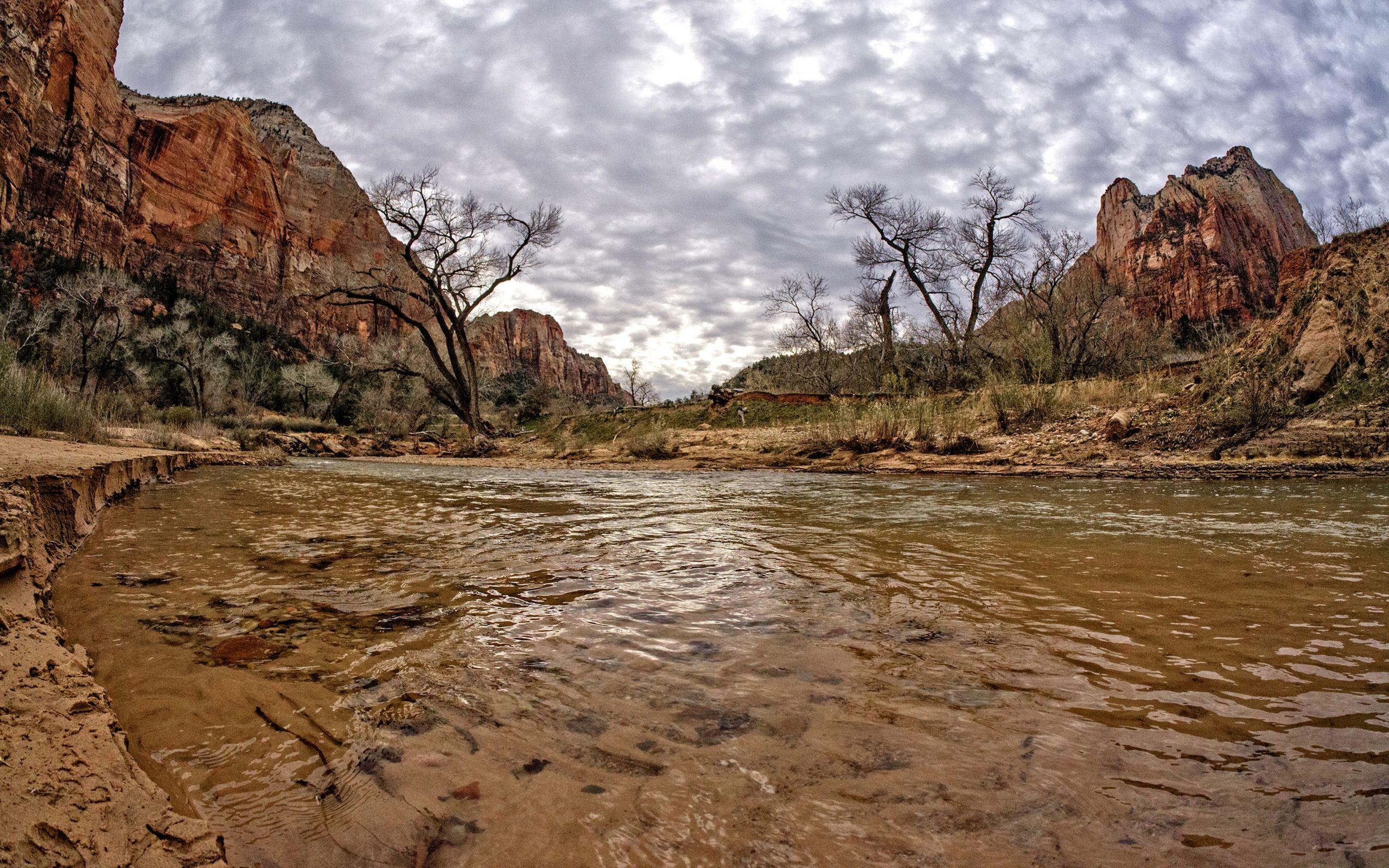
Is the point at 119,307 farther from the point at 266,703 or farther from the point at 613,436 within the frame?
the point at 266,703

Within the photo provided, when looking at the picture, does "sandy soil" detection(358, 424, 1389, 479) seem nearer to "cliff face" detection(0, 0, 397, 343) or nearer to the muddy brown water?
the muddy brown water

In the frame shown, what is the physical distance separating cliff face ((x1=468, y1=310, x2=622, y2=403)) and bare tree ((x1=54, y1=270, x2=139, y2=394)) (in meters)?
70.4

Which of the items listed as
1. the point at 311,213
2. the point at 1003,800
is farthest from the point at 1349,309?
the point at 311,213

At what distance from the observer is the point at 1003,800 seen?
1167mm

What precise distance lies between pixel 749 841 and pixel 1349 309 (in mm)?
13098

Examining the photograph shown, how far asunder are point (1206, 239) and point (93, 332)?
8699 centimetres

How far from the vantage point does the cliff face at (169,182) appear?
43688mm

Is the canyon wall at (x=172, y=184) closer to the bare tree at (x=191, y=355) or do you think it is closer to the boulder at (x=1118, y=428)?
the bare tree at (x=191, y=355)

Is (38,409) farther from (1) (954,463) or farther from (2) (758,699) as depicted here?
(1) (954,463)

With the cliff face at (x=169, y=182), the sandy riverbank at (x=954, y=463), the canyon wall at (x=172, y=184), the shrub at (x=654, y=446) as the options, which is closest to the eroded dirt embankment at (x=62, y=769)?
the sandy riverbank at (x=954, y=463)

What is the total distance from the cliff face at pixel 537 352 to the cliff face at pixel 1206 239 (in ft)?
239

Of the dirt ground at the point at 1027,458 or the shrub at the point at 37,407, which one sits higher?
the shrub at the point at 37,407

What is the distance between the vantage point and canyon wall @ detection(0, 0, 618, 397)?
43375mm

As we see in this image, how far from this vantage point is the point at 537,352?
400ft
